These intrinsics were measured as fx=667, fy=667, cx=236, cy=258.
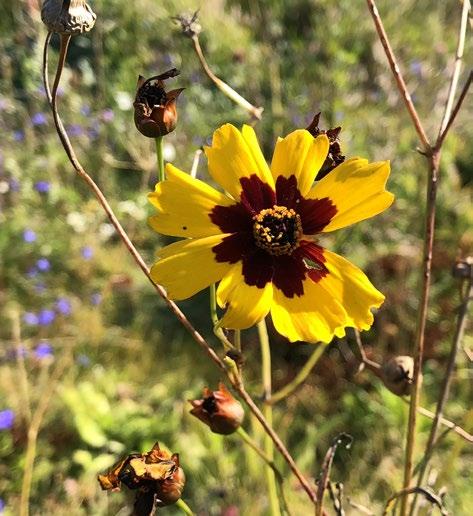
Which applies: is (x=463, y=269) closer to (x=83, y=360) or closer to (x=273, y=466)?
(x=273, y=466)

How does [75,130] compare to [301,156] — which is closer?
[301,156]

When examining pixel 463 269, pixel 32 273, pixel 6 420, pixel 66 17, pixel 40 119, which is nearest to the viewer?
pixel 66 17

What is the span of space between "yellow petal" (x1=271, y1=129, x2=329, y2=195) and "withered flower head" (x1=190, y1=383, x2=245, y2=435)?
217 millimetres

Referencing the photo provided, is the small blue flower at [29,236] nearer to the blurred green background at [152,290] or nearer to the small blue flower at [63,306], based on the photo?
the blurred green background at [152,290]

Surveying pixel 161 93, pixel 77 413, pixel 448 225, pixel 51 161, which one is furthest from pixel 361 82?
pixel 161 93

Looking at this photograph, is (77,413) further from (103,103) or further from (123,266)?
(103,103)

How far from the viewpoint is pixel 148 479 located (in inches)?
23.7

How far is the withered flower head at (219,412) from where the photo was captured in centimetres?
65

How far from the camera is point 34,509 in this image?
189 centimetres

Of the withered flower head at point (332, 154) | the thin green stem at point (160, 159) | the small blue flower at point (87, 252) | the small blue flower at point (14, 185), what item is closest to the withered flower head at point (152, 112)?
the thin green stem at point (160, 159)

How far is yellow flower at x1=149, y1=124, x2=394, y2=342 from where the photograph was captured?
568 mm

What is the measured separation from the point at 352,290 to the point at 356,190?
9 cm

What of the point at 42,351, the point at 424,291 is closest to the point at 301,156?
the point at 424,291

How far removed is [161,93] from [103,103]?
9.03 feet
